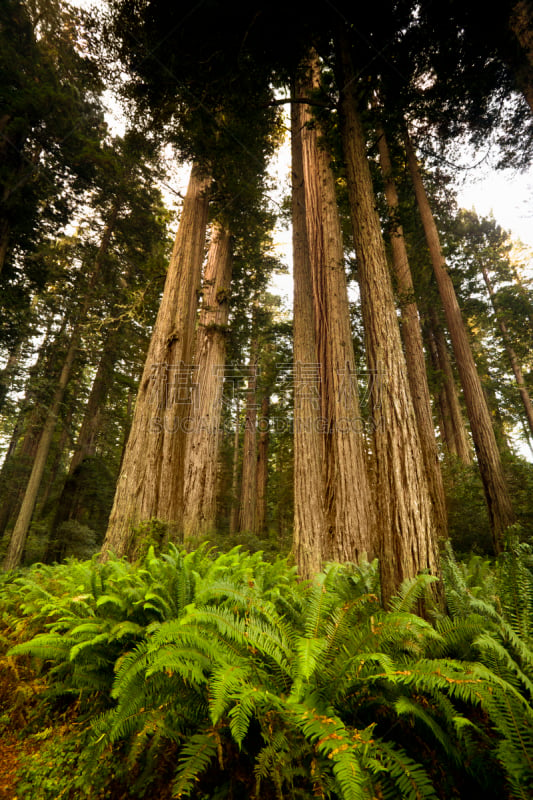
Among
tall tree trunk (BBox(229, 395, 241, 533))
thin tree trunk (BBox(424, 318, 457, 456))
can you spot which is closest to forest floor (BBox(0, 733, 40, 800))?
tall tree trunk (BBox(229, 395, 241, 533))

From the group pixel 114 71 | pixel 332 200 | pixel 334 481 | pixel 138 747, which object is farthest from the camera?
pixel 114 71

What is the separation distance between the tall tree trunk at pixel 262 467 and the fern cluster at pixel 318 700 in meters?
14.7

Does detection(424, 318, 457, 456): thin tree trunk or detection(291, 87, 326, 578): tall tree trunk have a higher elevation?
detection(424, 318, 457, 456): thin tree trunk

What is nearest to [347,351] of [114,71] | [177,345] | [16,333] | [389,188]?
[177,345]

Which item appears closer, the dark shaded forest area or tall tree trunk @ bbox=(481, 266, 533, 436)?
the dark shaded forest area

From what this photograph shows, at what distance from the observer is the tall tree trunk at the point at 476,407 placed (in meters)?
7.37

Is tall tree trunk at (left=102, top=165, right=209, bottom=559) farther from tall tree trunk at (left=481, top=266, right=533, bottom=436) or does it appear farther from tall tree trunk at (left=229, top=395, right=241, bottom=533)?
tall tree trunk at (left=481, top=266, right=533, bottom=436)

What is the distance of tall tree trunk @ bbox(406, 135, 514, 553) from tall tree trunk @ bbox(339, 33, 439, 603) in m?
5.68

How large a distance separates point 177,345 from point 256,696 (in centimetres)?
652

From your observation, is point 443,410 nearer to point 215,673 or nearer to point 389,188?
point 389,188

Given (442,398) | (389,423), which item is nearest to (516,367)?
(442,398)

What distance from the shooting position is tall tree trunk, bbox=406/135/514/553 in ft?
24.2

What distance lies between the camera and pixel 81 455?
13445mm

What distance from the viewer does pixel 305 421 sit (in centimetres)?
600
